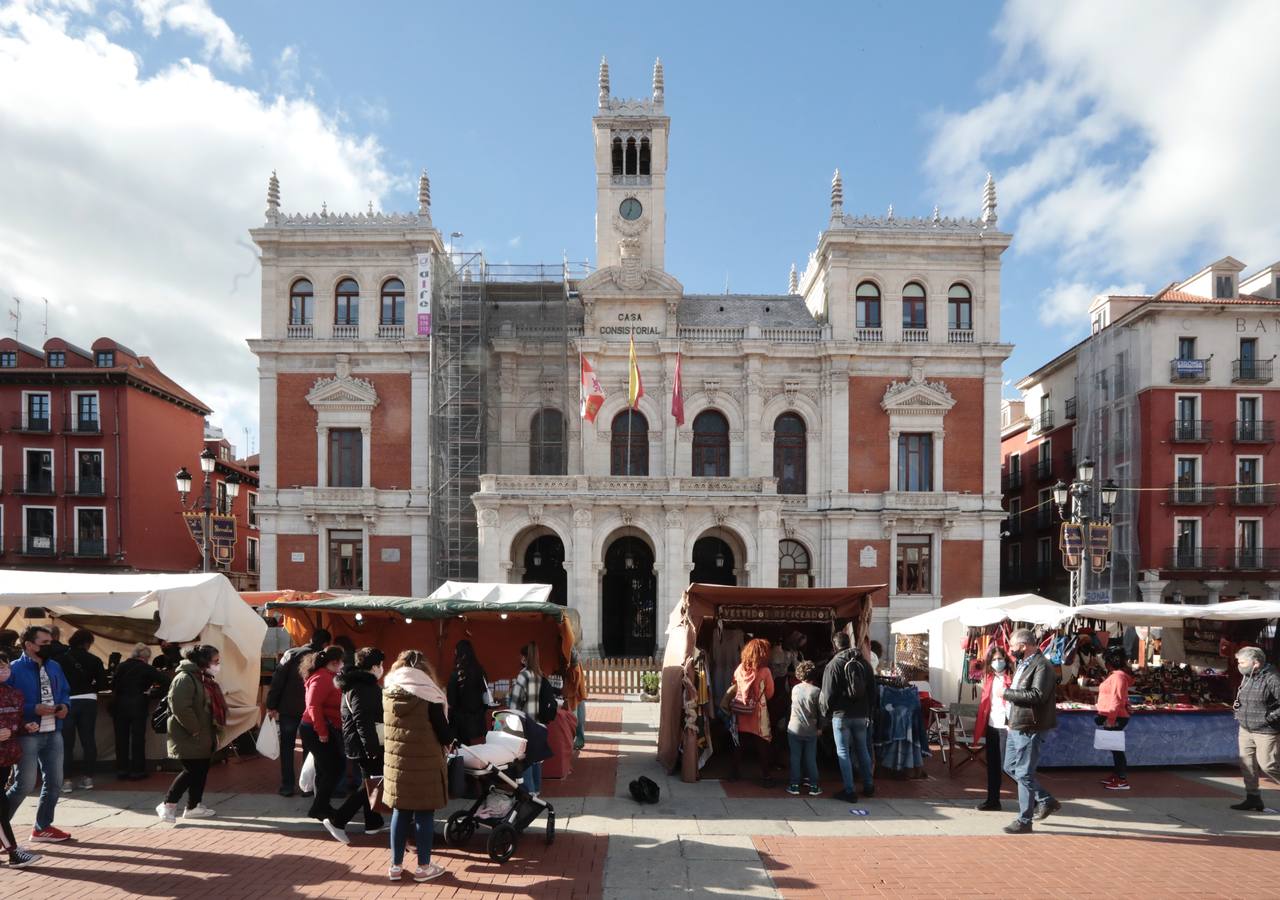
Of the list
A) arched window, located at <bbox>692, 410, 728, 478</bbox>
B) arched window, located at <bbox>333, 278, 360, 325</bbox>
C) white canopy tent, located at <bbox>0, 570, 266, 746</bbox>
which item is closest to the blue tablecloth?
white canopy tent, located at <bbox>0, 570, 266, 746</bbox>

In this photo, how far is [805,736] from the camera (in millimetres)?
9758

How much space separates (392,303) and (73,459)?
1682 centimetres

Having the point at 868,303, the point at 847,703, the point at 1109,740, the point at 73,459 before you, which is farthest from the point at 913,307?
the point at 73,459

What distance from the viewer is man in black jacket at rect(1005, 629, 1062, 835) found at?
27.1 ft

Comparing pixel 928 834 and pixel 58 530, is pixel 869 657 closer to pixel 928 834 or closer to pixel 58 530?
pixel 928 834

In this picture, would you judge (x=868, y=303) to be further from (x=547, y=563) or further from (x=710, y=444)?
(x=547, y=563)

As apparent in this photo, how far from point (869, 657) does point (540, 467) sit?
772 inches

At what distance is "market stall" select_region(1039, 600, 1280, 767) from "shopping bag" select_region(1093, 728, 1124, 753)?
0.69m

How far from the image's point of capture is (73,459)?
32656 mm

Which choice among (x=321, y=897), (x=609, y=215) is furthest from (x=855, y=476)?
(x=321, y=897)

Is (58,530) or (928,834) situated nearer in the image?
(928,834)

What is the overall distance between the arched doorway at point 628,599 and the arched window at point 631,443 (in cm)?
281

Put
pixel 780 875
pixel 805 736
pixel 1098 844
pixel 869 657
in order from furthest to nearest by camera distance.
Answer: pixel 869 657
pixel 805 736
pixel 1098 844
pixel 780 875

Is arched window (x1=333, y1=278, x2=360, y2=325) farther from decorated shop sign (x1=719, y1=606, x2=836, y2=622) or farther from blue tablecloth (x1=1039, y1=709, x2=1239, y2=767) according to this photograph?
blue tablecloth (x1=1039, y1=709, x2=1239, y2=767)
